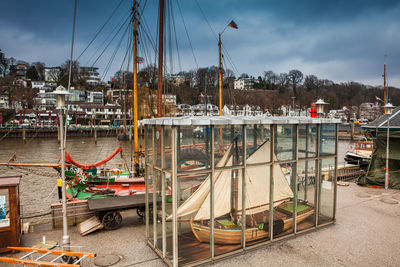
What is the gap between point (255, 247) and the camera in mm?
8664

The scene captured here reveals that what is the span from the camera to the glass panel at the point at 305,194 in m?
10.0

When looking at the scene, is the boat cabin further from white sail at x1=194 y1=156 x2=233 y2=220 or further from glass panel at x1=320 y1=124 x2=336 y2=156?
glass panel at x1=320 y1=124 x2=336 y2=156

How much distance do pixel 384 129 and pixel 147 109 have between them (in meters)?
41.2

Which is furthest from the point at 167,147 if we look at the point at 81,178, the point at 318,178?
the point at 81,178

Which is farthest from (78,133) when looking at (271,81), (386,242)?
(271,81)

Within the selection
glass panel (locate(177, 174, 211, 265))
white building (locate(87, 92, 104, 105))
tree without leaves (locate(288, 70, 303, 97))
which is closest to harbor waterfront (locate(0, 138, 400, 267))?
glass panel (locate(177, 174, 211, 265))

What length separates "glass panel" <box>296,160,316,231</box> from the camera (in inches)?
394

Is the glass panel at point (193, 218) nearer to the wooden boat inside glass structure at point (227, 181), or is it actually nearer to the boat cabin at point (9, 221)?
the wooden boat inside glass structure at point (227, 181)

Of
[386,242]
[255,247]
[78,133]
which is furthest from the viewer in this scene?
[78,133]

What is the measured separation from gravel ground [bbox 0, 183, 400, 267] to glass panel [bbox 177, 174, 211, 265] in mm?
649

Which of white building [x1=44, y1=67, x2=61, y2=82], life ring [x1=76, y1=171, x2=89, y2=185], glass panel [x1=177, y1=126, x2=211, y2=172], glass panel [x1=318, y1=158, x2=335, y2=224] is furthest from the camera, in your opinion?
white building [x1=44, y1=67, x2=61, y2=82]

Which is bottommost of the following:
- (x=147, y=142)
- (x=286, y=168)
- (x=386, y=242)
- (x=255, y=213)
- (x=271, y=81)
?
(x=386, y=242)

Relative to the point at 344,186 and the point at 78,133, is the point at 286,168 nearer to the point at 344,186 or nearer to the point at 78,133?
the point at 344,186

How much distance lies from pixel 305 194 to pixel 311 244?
199 cm
